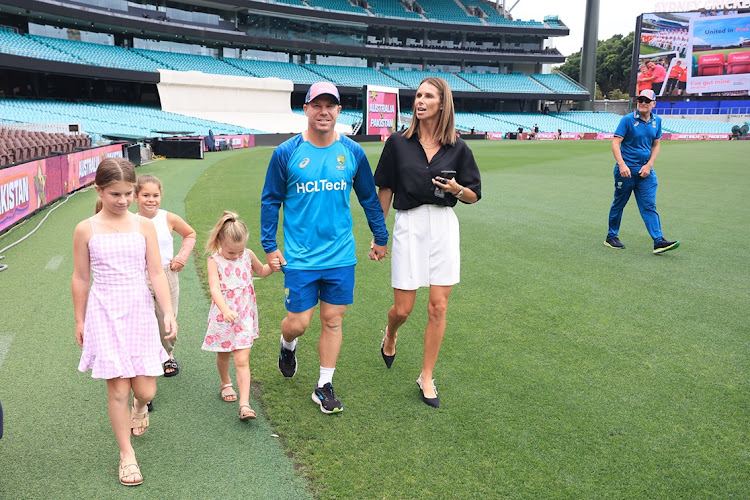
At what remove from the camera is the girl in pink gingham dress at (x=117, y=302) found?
301cm

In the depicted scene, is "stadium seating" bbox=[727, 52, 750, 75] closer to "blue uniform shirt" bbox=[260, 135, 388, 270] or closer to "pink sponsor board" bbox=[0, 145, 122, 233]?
"pink sponsor board" bbox=[0, 145, 122, 233]

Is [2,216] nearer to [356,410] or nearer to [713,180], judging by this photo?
[356,410]

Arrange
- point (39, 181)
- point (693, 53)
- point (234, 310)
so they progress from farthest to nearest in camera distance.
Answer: point (693, 53) < point (39, 181) < point (234, 310)

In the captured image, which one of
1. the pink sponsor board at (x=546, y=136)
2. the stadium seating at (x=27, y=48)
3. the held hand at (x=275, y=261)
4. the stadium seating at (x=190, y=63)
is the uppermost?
the stadium seating at (x=190, y=63)

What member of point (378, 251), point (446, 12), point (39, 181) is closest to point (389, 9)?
point (446, 12)

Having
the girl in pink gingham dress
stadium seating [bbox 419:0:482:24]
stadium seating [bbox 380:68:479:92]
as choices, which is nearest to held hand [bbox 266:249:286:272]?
the girl in pink gingham dress

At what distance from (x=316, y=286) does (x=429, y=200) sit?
3.29 feet

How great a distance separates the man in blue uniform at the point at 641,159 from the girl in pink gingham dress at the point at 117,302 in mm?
7437

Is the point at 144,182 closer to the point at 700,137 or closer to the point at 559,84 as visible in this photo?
the point at 700,137

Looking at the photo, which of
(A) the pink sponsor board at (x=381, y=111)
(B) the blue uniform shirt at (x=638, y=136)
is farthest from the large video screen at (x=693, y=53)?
(B) the blue uniform shirt at (x=638, y=136)

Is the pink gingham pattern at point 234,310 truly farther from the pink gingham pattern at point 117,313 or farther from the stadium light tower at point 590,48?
the stadium light tower at point 590,48

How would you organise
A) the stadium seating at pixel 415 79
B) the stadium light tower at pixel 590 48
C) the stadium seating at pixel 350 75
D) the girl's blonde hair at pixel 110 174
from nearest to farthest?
the girl's blonde hair at pixel 110 174 → the stadium seating at pixel 350 75 → the stadium seating at pixel 415 79 → the stadium light tower at pixel 590 48

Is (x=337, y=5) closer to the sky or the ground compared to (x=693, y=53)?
closer to the sky

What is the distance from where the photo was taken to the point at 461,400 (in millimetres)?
4051
